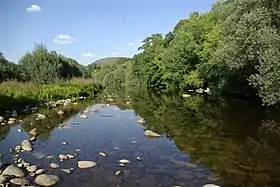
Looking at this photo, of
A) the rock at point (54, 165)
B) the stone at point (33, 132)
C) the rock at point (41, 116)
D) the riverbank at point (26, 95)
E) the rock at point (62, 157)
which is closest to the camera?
the rock at point (54, 165)

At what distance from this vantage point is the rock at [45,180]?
10.2 metres

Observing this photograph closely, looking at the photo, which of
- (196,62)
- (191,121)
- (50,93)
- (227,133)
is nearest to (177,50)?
(196,62)

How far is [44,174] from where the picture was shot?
430 inches

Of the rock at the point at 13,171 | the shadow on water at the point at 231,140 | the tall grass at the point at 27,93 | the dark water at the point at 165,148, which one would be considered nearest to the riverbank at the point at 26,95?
the tall grass at the point at 27,93

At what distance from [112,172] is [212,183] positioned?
3297 millimetres

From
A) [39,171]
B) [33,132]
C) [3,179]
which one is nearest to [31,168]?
[39,171]

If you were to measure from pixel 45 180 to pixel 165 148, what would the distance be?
6524mm

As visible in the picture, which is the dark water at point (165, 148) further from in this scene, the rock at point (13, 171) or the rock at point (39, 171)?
the rock at point (13, 171)

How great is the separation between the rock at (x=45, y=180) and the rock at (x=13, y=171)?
31.1 inches

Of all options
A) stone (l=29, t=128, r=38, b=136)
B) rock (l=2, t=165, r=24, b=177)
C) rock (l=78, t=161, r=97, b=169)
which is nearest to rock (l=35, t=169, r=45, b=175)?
rock (l=2, t=165, r=24, b=177)

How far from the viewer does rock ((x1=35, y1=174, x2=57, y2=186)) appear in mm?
10227

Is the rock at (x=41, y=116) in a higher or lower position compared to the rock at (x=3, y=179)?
higher

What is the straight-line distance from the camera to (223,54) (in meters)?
26.0

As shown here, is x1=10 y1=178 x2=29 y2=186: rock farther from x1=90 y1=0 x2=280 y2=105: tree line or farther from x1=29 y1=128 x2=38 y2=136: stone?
x1=90 y1=0 x2=280 y2=105: tree line
